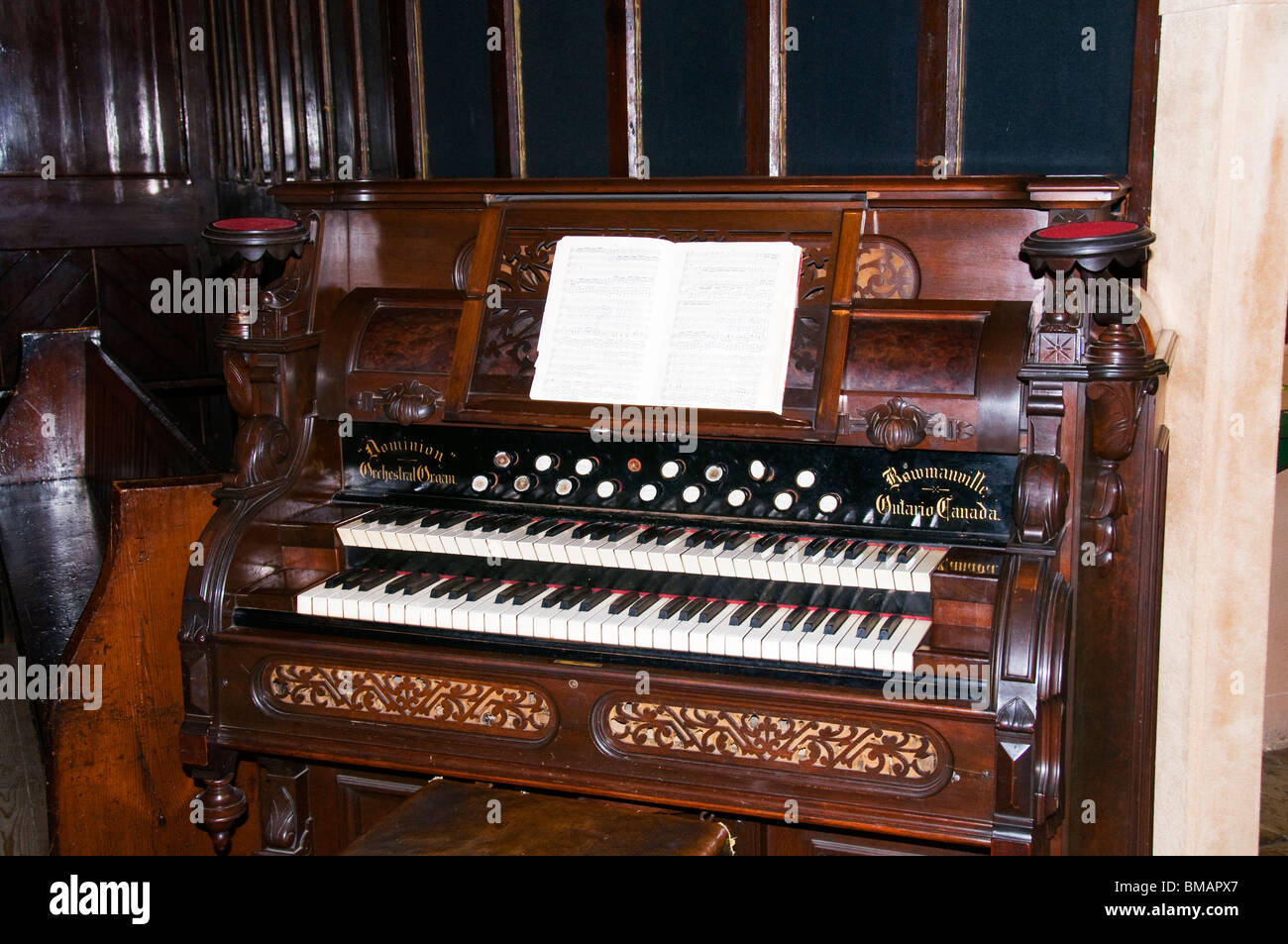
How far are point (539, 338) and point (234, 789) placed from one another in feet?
4.72

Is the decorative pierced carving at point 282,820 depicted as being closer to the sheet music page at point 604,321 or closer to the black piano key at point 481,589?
the black piano key at point 481,589

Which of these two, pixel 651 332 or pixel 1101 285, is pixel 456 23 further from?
pixel 1101 285

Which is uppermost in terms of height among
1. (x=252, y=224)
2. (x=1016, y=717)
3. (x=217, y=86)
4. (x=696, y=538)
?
(x=217, y=86)

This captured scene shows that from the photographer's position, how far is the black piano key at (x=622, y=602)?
295cm

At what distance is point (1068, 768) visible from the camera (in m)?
2.90

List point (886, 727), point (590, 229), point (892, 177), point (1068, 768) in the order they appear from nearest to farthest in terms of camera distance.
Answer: point (886, 727)
point (1068, 768)
point (892, 177)
point (590, 229)

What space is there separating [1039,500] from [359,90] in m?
3.00

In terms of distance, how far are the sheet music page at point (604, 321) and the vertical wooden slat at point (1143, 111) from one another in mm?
1234

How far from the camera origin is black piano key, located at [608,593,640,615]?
9.67ft

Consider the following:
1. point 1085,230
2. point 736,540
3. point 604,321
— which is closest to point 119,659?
point 604,321

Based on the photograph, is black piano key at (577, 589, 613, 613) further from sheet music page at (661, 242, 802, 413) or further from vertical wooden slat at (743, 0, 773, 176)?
vertical wooden slat at (743, 0, 773, 176)

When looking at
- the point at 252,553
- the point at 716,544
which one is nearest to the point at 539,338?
the point at 716,544

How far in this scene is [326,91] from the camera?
4695 mm

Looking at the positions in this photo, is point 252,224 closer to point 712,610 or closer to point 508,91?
point 508,91
